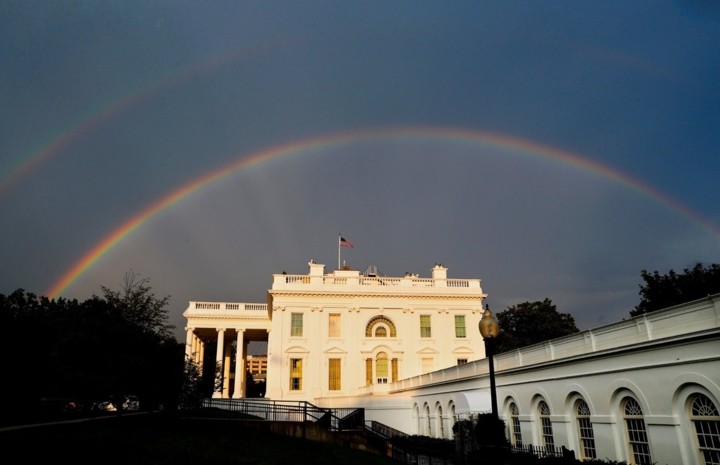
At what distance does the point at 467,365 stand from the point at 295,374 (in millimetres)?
28787

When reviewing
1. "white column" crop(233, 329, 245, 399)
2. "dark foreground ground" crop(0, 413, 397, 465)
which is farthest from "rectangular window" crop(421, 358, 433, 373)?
"dark foreground ground" crop(0, 413, 397, 465)

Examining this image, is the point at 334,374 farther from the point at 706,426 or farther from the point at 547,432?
the point at 706,426

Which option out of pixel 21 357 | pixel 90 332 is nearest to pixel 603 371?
pixel 90 332

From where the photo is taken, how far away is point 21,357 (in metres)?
36.5

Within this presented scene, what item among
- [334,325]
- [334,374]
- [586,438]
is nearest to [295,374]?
[334,374]

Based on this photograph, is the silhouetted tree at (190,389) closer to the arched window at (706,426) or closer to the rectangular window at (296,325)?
the arched window at (706,426)

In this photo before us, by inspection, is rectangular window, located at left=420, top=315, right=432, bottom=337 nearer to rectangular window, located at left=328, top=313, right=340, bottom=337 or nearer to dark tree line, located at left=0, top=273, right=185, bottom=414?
rectangular window, located at left=328, top=313, right=340, bottom=337

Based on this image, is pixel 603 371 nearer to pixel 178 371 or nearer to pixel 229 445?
pixel 229 445

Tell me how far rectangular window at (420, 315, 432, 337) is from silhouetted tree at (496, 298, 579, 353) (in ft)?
77.5

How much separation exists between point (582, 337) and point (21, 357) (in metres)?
36.1

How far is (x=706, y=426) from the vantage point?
14609 mm

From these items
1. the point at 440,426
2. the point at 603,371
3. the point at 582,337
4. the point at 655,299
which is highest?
the point at 655,299

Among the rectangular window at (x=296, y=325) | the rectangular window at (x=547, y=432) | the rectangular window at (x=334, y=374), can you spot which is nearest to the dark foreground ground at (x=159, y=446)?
the rectangular window at (x=547, y=432)

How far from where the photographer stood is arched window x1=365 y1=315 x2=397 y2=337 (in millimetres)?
57719
